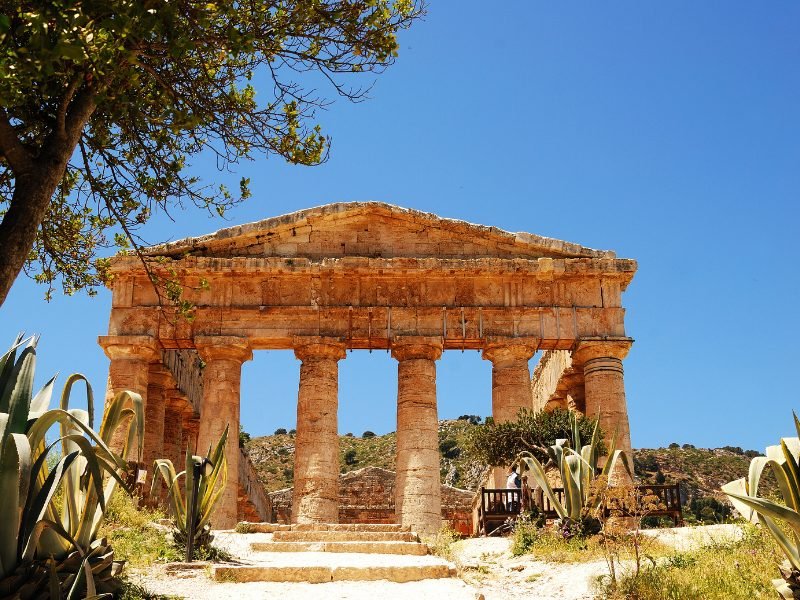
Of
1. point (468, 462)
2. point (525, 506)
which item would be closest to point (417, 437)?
point (525, 506)

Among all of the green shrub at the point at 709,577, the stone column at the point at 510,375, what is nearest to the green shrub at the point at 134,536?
the green shrub at the point at 709,577

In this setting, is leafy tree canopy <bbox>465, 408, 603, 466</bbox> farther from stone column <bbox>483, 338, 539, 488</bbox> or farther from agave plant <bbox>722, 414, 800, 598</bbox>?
agave plant <bbox>722, 414, 800, 598</bbox>

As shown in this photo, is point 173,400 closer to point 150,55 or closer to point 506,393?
point 506,393

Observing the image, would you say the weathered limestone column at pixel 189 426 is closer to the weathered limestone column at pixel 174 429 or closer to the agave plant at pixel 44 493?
the weathered limestone column at pixel 174 429

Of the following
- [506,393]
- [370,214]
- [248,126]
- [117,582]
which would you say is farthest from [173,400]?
[117,582]

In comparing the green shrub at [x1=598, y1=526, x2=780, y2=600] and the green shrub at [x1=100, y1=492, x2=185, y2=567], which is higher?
the green shrub at [x1=100, y1=492, x2=185, y2=567]

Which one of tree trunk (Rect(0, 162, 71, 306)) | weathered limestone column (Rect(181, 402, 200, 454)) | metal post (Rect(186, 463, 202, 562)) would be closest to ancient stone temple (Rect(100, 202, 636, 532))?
weathered limestone column (Rect(181, 402, 200, 454))

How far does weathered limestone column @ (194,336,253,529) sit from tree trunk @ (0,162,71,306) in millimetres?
13069

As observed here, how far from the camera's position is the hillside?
141 feet

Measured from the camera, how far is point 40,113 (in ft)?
30.5

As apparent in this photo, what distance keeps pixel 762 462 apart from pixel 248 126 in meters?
6.62

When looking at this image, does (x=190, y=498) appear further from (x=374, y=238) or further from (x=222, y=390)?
(x=374, y=238)

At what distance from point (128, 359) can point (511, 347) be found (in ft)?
29.6

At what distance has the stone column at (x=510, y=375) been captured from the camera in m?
21.3
